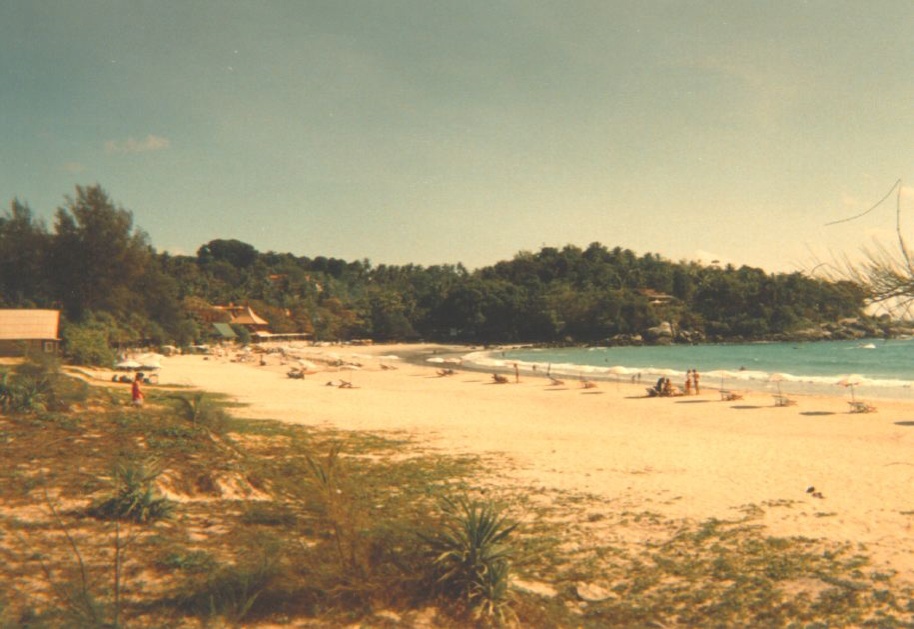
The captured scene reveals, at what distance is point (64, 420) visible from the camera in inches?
397

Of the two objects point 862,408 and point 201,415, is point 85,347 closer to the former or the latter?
point 201,415

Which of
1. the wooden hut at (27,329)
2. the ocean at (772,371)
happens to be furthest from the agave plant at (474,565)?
the wooden hut at (27,329)

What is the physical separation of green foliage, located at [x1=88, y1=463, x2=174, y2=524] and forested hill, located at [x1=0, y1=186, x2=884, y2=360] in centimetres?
2958

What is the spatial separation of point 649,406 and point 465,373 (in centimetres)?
2021

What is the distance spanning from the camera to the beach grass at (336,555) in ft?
14.9

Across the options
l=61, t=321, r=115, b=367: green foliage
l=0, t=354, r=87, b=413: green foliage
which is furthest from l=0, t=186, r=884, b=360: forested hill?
l=0, t=354, r=87, b=413: green foliage

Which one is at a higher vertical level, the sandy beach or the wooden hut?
the wooden hut

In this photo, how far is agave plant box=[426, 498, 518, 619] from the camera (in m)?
4.64

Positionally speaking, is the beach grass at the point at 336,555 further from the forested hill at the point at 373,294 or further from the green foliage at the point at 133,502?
the forested hill at the point at 373,294

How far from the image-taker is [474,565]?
4762 mm

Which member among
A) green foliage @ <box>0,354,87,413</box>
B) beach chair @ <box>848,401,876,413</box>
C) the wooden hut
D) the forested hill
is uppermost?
the forested hill

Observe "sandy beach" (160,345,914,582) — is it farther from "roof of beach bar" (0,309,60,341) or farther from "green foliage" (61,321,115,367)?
"roof of beach bar" (0,309,60,341)

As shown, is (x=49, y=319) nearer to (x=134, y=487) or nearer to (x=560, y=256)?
(x=134, y=487)

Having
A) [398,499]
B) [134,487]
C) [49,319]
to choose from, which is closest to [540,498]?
[398,499]
